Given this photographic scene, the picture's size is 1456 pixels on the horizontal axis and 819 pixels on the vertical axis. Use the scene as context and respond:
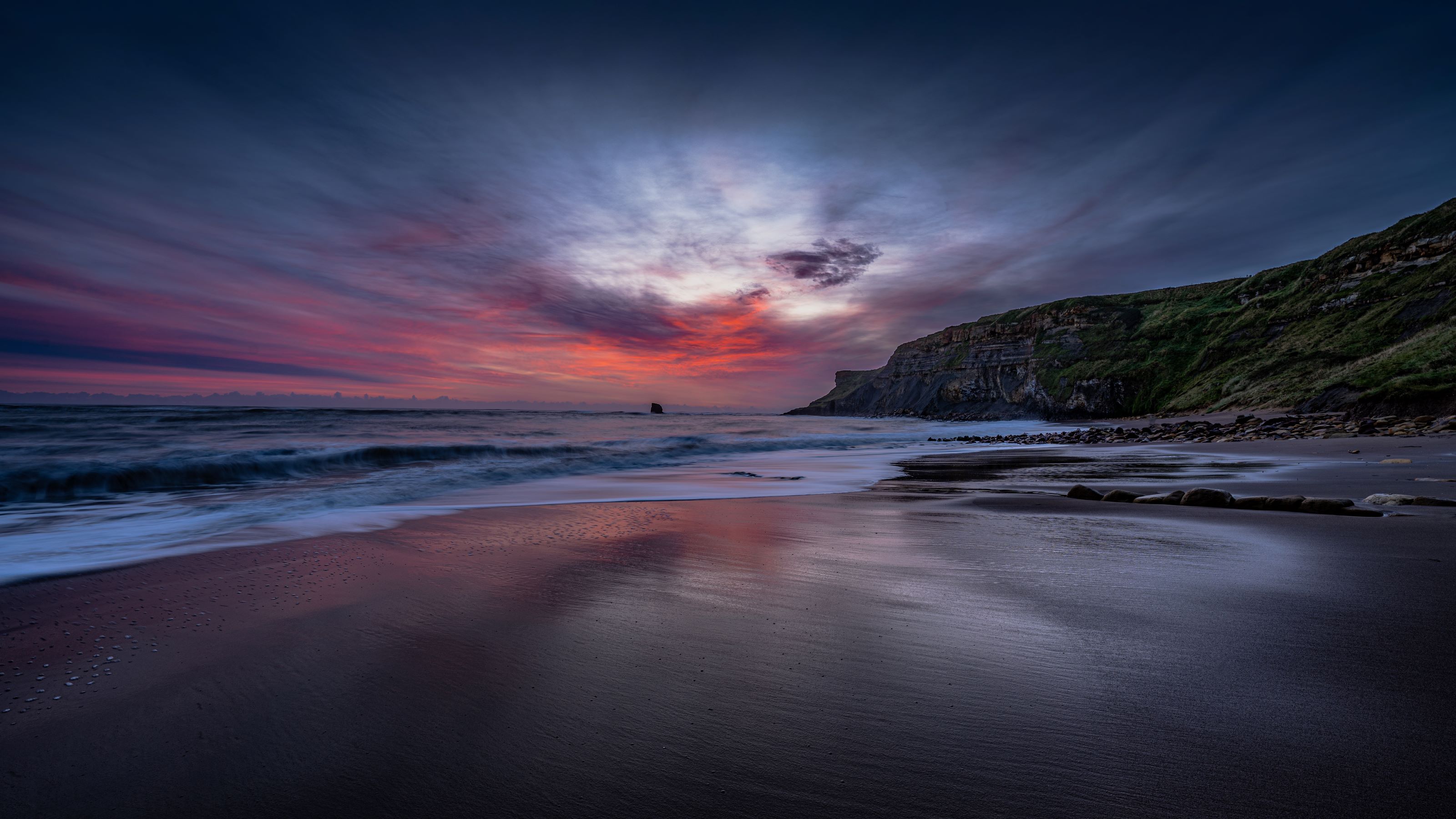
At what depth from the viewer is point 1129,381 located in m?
38.5

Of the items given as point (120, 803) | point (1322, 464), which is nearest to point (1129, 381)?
point (1322, 464)

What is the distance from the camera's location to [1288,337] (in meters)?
26.5

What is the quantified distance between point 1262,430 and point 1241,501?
45.0 feet

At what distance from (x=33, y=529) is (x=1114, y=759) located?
366 inches

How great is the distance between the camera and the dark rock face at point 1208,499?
17.1 ft

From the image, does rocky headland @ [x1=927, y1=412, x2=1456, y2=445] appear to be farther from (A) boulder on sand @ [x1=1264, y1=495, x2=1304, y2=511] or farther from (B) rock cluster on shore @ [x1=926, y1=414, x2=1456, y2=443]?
(A) boulder on sand @ [x1=1264, y1=495, x2=1304, y2=511]

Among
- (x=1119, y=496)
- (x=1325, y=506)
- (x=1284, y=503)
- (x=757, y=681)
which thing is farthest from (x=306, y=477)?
(x=1325, y=506)

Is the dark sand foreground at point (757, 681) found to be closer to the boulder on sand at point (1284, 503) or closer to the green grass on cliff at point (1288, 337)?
the boulder on sand at point (1284, 503)

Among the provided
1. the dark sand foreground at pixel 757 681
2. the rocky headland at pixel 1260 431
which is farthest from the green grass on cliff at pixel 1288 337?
the dark sand foreground at pixel 757 681

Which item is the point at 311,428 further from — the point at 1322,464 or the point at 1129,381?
the point at 1129,381

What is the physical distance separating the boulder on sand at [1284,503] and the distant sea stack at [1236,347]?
14137 mm

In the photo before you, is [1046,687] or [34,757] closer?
[34,757]

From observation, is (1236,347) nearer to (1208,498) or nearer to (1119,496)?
(1119,496)

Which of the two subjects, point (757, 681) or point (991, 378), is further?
point (991, 378)
